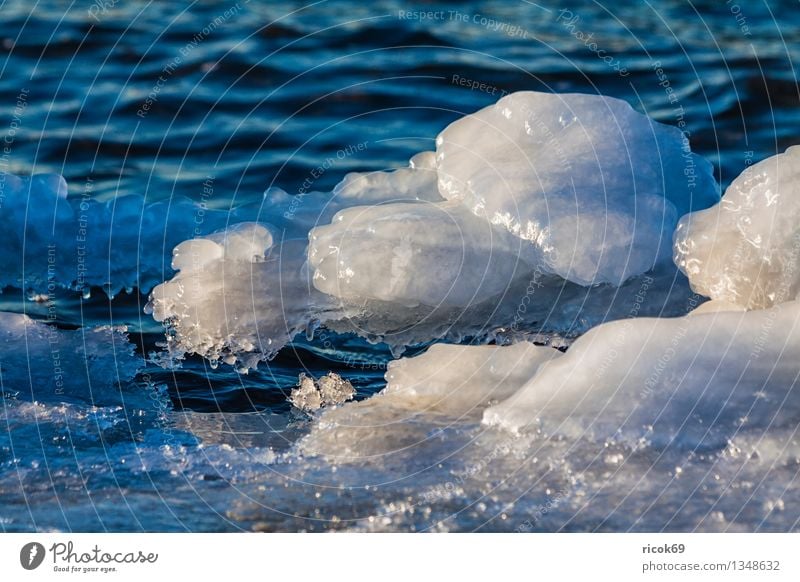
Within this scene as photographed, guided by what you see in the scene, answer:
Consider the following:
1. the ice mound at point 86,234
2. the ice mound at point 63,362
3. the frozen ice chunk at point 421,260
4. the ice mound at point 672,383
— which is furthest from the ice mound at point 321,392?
the ice mound at point 86,234

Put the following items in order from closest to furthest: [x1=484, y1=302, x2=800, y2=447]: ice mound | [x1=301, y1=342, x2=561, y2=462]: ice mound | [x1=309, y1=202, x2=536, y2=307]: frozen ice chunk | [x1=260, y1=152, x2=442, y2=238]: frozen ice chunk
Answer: [x1=484, y1=302, x2=800, y2=447]: ice mound
[x1=301, y1=342, x2=561, y2=462]: ice mound
[x1=309, y1=202, x2=536, y2=307]: frozen ice chunk
[x1=260, y1=152, x2=442, y2=238]: frozen ice chunk

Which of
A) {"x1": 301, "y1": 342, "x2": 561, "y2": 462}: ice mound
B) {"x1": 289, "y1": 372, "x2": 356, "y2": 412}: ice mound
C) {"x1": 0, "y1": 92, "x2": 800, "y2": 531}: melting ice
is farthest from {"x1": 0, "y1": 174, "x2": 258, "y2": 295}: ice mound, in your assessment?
{"x1": 301, "y1": 342, "x2": 561, "y2": 462}: ice mound

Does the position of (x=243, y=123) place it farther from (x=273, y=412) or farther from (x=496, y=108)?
(x=273, y=412)

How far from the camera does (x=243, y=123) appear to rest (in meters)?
→ 6.98

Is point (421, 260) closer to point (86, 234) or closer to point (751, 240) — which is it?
point (751, 240)

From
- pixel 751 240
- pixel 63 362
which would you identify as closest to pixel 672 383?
pixel 751 240

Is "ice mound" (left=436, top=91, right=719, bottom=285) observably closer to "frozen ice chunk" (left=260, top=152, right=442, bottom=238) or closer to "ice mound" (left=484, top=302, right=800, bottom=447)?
"frozen ice chunk" (left=260, top=152, right=442, bottom=238)

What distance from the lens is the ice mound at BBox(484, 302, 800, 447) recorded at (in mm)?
3482

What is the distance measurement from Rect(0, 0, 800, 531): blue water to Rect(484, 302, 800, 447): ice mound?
0.35 m

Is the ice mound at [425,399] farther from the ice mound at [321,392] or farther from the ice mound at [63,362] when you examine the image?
the ice mound at [63,362]

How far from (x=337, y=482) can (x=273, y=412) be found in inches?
32.7

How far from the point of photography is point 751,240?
4258 mm

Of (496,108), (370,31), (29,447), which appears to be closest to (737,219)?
(496,108)

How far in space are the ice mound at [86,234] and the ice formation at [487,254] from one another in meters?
0.78
